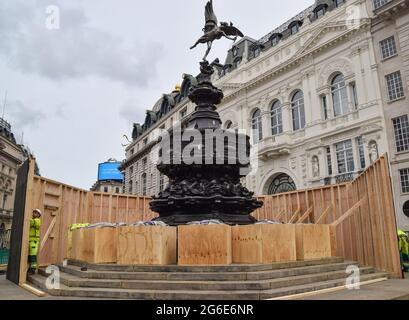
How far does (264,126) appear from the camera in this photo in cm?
3047

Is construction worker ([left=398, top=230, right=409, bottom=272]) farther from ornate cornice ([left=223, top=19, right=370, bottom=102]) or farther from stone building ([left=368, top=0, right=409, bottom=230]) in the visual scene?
ornate cornice ([left=223, top=19, right=370, bottom=102])

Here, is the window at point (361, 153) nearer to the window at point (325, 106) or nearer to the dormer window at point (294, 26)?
the window at point (325, 106)

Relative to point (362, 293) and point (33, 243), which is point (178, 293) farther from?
point (33, 243)

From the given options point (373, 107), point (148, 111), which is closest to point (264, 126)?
point (373, 107)

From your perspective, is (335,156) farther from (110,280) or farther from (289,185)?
(110,280)

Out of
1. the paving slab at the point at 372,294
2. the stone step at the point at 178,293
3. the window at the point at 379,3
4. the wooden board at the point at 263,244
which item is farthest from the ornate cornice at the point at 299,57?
the stone step at the point at 178,293

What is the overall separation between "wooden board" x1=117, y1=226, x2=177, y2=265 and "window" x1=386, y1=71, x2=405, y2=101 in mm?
20174

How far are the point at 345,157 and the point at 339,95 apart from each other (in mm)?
4857

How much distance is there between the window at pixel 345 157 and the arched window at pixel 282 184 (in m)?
4.65

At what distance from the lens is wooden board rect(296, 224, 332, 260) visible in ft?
25.5

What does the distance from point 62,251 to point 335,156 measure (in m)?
19.6

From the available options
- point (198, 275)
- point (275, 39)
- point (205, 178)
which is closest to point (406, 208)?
point (205, 178)

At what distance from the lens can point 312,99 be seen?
26719 millimetres

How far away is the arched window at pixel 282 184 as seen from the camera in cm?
2817
